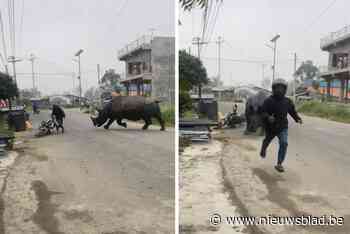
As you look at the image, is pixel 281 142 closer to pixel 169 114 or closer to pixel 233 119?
pixel 233 119

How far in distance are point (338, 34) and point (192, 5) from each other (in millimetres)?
610

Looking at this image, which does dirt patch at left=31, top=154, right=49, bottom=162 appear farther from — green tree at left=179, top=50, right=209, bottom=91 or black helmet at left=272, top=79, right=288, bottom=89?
black helmet at left=272, top=79, right=288, bottom=89

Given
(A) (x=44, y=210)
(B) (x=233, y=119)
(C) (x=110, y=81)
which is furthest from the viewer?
(B) (x=233, y=119)

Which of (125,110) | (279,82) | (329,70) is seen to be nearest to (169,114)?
(125,110)

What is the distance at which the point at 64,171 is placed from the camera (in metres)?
1.45

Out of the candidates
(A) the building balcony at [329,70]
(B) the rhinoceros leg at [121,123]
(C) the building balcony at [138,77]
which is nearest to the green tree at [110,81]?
(C) the building balcony at [138,77]

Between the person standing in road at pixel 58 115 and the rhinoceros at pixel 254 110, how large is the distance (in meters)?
0.79

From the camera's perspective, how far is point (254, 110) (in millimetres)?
1547

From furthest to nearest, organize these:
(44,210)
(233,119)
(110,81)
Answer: (233,119)
(110,81)
(44,210)

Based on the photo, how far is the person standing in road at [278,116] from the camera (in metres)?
1.46

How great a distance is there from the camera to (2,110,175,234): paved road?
1361mm

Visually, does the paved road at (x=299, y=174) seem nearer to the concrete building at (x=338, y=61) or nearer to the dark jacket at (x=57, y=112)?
the concrete building at (x=338, y=61)

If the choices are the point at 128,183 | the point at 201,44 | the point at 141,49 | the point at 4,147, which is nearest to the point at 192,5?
the point at 201,44

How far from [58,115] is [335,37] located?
1195 millimetres
